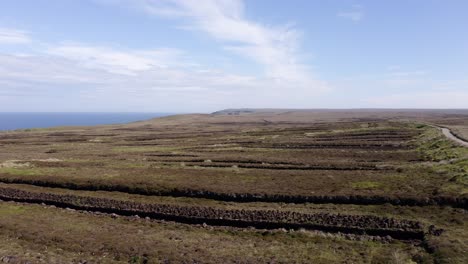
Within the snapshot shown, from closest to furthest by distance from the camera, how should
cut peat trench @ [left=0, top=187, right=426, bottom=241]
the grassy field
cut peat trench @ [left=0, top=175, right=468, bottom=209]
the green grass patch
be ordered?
the grassy field
cut peat trench @ [left=0, top=187, right=426, bottom=241]
cut peat trench @ [left=0, top=175, right=468, bottom=209]
the green grass patch

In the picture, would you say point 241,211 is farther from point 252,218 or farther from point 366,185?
point 366,185

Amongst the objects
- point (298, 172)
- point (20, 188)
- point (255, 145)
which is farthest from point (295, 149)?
point (20, 188)

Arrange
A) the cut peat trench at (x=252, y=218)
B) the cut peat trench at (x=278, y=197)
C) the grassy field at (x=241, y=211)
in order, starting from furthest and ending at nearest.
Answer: the cut peat trench at (x=278, y=197)
the cut peat trench at (x=252, y=218)
the grassy field at (x=241, y=211)

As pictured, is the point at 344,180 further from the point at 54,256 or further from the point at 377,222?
the point at 54,256

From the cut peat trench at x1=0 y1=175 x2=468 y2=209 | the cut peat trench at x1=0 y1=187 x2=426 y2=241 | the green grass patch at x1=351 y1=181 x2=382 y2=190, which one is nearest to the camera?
the cut peat trench at x1=0 y1=187 x2=426 y2=241

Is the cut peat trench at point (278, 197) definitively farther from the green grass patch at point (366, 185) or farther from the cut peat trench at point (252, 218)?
the green grass patch at point (366, 185)

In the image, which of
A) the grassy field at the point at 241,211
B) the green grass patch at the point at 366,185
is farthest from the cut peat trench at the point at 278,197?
the green grass patch at the point at 366,185

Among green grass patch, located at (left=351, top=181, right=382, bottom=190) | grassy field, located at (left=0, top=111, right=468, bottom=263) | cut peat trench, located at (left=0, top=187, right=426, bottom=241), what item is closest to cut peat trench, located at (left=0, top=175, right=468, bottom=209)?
grassy field, located at (left=0, top=111, right=468, bottom=263)

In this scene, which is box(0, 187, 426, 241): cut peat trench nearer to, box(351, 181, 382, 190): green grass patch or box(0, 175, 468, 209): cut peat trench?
box(0, 175, 468, 209): cut peat trench
